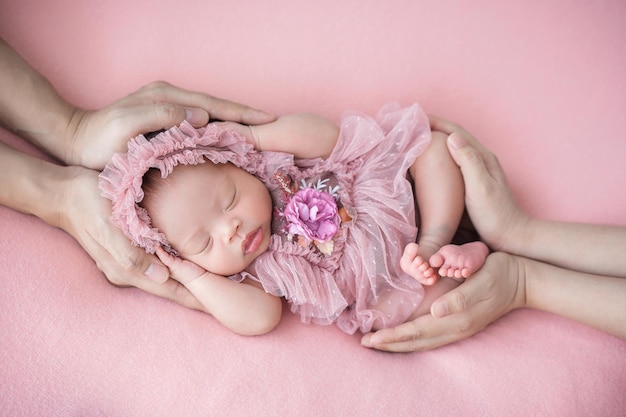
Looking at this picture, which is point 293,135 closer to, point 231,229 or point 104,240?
point 231,229

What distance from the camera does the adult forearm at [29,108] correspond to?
130 cm

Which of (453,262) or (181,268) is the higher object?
(453,262)

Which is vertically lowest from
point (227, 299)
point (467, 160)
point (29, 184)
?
point (227, 299)

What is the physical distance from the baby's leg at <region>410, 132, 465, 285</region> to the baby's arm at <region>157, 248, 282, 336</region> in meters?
0.42

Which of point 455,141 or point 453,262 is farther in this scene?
point 455,141

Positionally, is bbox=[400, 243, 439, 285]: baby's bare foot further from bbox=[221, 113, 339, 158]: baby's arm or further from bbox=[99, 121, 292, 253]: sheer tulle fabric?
bbox=[99, 121, 292, 253]: sheer tulle fabric

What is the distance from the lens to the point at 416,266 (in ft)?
4.03

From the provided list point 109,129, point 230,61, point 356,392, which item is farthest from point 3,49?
point 356,392

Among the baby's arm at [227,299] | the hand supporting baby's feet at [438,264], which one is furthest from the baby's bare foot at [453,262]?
the baby's arm at [227,299]

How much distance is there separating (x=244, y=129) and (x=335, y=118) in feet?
1.17

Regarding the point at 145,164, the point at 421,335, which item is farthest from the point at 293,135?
the point at 421,335

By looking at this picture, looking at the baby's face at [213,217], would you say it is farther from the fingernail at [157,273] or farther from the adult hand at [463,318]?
the adult hand at [463,318]

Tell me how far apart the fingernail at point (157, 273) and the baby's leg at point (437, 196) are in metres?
0.63

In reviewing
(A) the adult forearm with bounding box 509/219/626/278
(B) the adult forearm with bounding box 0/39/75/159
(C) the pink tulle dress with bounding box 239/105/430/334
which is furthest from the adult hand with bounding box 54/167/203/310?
(A) the adult forearm with bounding box 509/219/626/278
